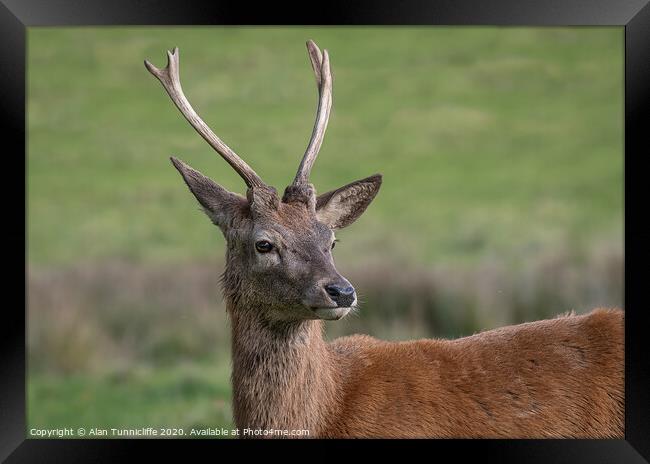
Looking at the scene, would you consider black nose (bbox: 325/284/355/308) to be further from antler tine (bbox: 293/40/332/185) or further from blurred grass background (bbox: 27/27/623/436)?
blurred grass background (bbox: 27/27/623/436)

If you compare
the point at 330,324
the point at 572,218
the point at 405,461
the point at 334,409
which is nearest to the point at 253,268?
the point at 334,409

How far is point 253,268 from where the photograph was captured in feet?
20.6

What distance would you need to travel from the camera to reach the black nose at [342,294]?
588cm

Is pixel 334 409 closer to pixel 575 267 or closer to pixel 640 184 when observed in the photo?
pixel 640 184

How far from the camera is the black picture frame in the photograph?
641 centimetres

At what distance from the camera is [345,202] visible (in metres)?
6.73

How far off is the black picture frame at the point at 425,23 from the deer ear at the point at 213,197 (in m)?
0.86

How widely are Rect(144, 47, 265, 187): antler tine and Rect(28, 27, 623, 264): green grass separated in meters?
4.07

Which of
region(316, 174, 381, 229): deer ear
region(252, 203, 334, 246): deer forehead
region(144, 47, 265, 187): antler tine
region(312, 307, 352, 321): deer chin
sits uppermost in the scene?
region(144, 47, 265, 187): antler tine

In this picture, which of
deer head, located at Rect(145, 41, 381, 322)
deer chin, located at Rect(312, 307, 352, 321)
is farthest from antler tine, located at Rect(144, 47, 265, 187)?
deer chin, located at Rect(312, 307, 352, 321)

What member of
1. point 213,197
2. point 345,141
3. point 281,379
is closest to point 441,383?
point 281,379

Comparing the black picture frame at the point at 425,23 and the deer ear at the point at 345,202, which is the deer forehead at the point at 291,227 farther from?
the black picture frame at the point at 425,23

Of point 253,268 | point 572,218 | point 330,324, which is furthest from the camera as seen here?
point 572,218

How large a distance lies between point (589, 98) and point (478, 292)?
2.20 metres
